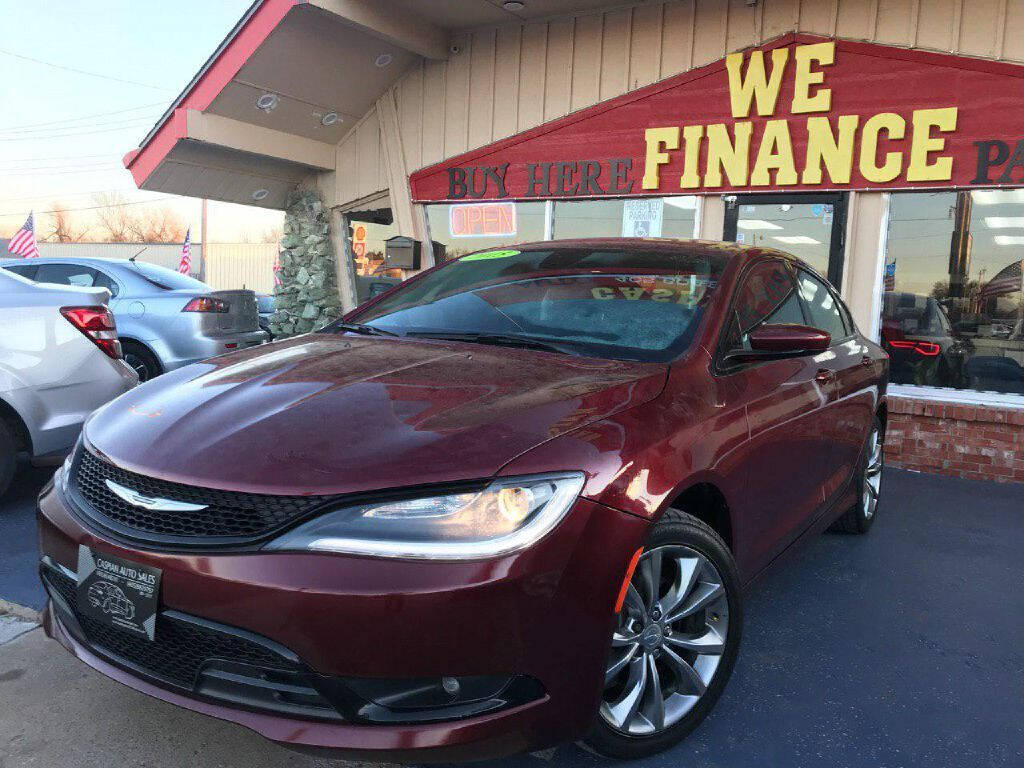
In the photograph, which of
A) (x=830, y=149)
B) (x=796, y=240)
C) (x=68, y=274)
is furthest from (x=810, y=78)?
(x=68, y=274)

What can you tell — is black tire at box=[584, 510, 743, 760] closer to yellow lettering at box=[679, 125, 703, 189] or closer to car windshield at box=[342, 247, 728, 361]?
car windshield at box=[342, 247, 728, 361]

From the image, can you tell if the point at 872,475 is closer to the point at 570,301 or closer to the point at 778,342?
the point at 778,342

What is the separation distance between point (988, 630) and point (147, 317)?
714 cm

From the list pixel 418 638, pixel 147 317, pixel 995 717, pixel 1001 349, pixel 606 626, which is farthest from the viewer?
pixel 147 317

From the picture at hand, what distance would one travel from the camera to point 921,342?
651cm

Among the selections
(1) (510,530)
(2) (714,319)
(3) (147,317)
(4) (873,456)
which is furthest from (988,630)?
(3) (147,317)

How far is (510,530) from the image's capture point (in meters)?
1.85

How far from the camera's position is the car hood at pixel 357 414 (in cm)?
191

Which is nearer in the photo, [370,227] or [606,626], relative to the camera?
[606,626]

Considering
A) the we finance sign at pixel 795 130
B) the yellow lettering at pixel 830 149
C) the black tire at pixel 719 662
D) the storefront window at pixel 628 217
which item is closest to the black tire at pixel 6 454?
the black tire at pixel 719 662

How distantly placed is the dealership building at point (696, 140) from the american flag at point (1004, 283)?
0.6 inches

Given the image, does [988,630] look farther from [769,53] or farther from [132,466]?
[769,53]

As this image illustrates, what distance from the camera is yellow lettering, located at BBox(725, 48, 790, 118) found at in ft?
22.0

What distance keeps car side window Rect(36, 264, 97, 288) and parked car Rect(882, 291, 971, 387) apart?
7302mm
